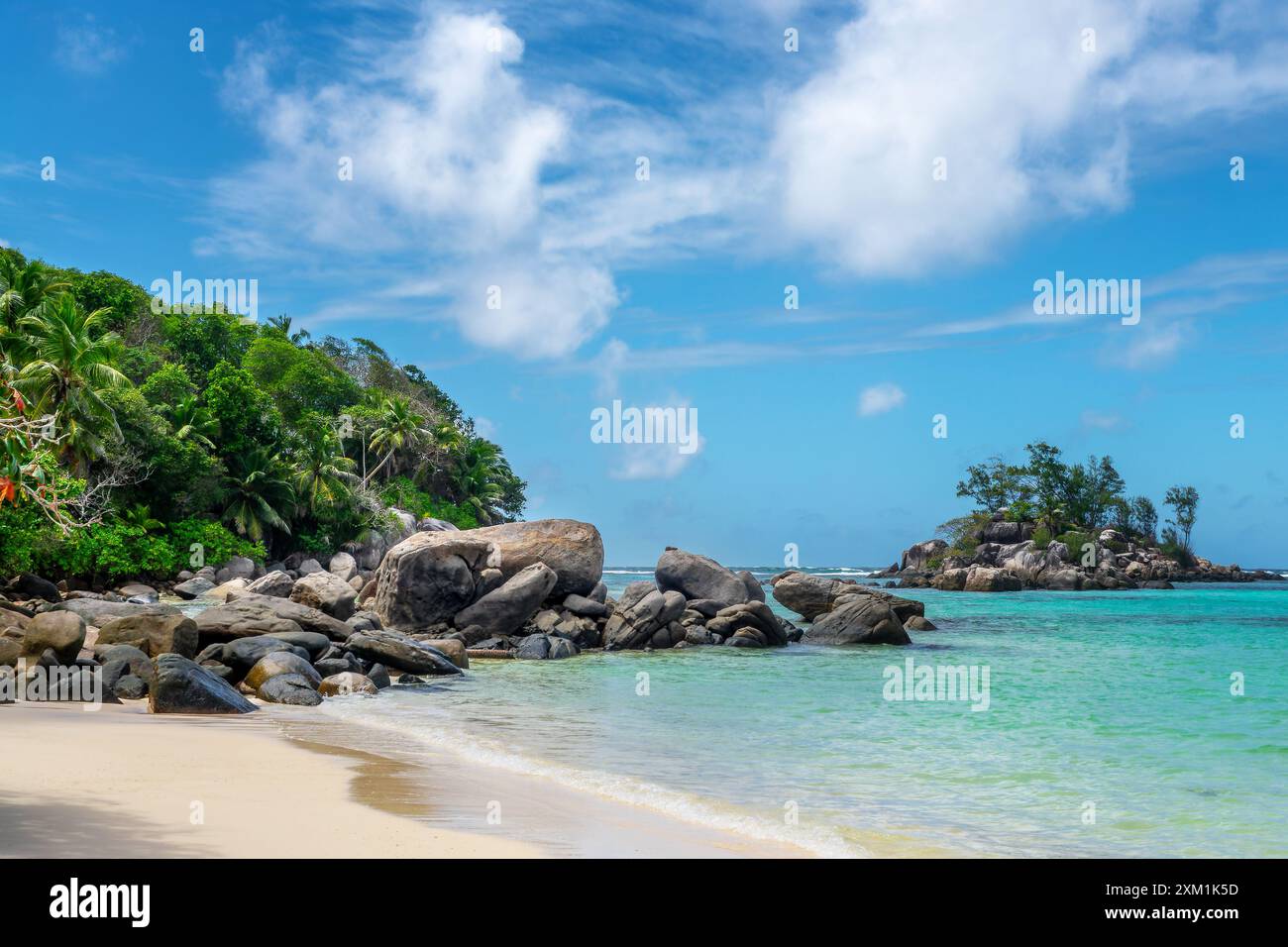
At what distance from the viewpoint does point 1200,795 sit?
10.6 meters

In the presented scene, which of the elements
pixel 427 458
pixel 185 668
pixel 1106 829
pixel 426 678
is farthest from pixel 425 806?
pixel 427 458

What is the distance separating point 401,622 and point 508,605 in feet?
→ 9.44

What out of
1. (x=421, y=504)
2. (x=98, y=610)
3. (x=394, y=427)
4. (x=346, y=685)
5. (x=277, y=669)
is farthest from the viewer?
(x=421, y=504)

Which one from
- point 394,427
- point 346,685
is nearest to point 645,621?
point 346,685

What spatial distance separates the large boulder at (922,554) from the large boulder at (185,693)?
9094 cm

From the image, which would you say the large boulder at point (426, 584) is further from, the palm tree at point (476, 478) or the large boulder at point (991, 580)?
the large boulder at point (991, 580)

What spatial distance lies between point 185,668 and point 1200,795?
41.6 feet

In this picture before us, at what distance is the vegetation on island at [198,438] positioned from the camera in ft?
107

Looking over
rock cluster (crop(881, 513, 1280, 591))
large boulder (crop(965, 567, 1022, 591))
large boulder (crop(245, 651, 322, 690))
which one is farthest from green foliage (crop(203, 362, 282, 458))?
rock cluster (crop(881, 513, 1280, 591))

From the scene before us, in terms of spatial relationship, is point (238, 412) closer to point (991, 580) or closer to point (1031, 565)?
point (991, 580)

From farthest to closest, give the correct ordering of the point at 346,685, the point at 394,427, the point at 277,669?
1. the point at 394,427
2. the point at 346,685
3. the point at 277,669

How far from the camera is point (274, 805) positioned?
7770 millimetres

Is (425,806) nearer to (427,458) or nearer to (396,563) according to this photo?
(396,563)
